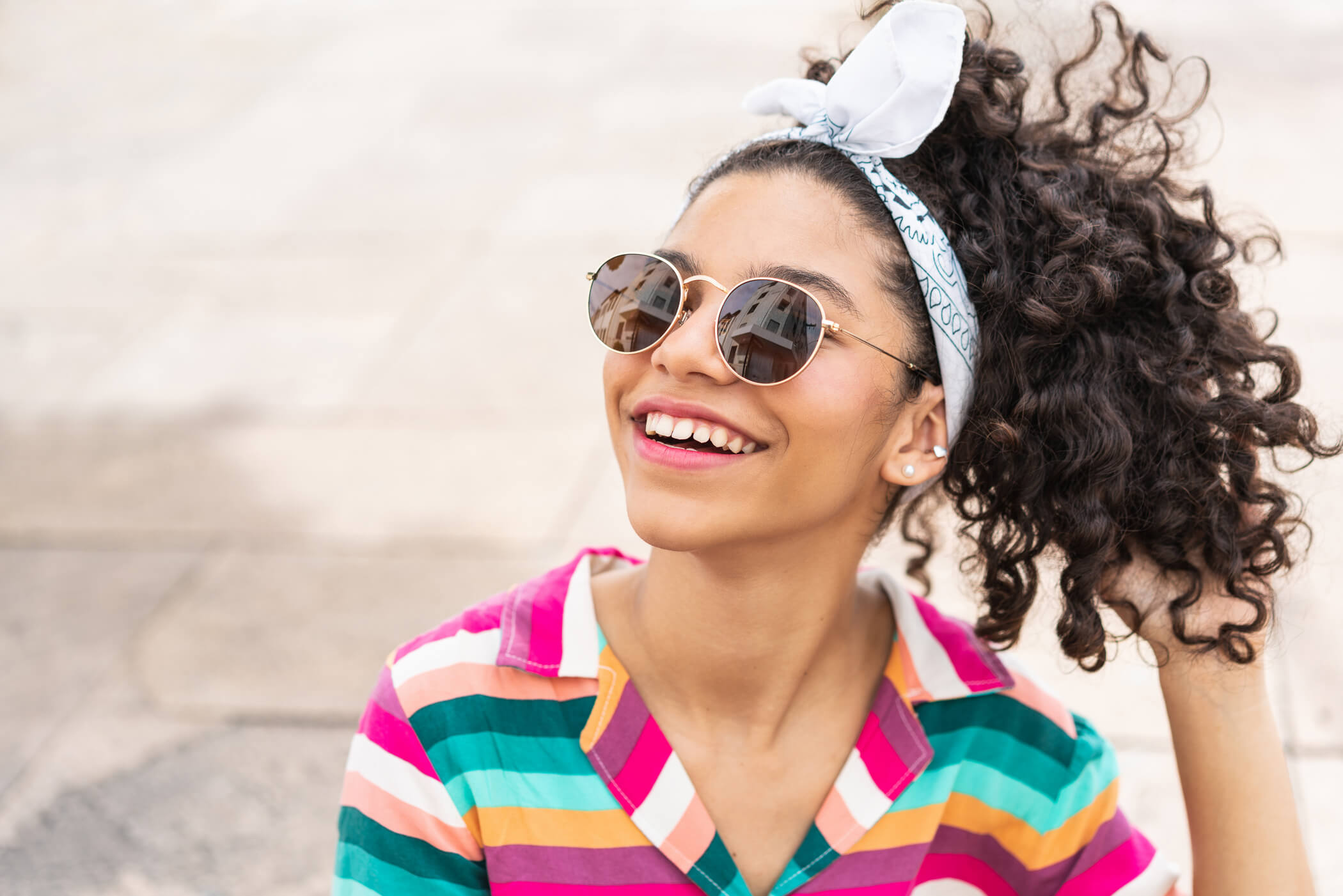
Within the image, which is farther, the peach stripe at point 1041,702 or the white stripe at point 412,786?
the peach stripe at point 1041,702

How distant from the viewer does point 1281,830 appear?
6.97ft

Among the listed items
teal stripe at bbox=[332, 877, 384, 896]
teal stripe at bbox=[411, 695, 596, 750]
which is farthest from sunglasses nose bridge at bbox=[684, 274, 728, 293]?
teal stripe at bbox=[332, 877, 384, 896]

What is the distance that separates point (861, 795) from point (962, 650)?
1.09 ft

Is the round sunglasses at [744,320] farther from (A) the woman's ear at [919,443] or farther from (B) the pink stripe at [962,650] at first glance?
(B) the pink stripe at [962,650]

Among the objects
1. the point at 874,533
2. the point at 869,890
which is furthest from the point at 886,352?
the point at 869,890

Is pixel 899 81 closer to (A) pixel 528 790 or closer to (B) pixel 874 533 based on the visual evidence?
(B) pixel 874 533

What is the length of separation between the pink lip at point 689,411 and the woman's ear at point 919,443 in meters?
0.28

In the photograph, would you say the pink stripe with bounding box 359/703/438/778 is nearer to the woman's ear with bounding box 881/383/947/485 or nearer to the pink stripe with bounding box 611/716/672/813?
the pink stripe with bounding box 611/716/672/813

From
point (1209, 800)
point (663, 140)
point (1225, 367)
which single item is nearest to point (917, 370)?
point (1225, 367)

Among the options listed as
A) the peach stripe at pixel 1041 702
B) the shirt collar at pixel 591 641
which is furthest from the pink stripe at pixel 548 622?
the peach stripe at pixel 1041 702

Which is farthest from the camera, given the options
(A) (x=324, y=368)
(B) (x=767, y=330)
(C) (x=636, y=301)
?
(A) (x=324, y=368)

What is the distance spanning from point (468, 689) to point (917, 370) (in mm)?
874

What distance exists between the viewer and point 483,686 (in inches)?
81.5

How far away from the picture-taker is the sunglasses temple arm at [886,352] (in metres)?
2.00
